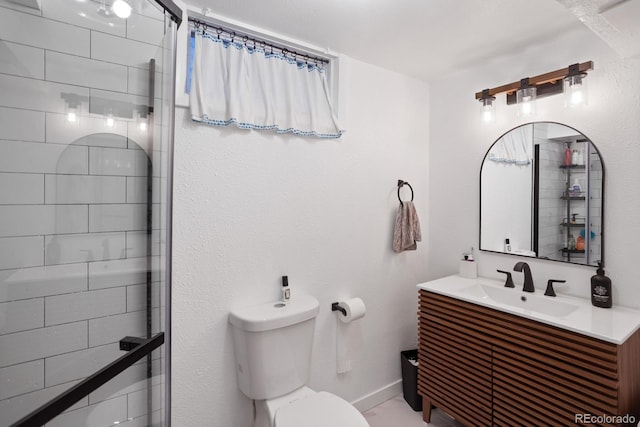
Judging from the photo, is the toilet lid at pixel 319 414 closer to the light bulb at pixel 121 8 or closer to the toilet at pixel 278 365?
the toilet at pixel 278 365

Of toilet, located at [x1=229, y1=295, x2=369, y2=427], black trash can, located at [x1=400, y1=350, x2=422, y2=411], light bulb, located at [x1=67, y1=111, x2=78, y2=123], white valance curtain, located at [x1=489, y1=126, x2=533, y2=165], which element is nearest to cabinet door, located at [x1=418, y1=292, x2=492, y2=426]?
black trash can, located at [x1=400, y1=350, x2=422, y2=411]

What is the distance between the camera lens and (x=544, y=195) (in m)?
1.95

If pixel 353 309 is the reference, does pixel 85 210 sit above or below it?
above

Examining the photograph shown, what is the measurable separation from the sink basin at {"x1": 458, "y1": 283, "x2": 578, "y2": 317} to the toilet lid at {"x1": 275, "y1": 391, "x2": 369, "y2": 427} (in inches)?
38.5

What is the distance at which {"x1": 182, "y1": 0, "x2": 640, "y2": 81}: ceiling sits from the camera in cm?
151

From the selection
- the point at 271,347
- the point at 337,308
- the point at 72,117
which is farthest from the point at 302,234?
the point at 72,117

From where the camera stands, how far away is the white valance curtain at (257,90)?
1612 mm

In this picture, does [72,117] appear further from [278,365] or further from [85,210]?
[278,365]

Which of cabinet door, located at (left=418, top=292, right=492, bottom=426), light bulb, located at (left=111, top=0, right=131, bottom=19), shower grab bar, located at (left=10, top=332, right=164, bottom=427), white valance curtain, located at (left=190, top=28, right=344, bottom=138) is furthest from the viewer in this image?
cabinet door, located at (left=418, top=292, right=492, bottom=426)

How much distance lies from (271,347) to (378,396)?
3.79 ft

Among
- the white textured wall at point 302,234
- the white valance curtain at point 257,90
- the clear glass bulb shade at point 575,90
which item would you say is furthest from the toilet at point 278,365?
the clear glass bulb shade at point 575,90

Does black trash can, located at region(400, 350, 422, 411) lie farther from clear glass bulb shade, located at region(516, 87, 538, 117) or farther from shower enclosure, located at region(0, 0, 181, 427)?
clear glass bulb shade, located at region(516, 87, 538, 117)

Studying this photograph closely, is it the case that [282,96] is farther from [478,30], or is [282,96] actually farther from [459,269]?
[459,269]

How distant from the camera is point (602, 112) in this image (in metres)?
1.70
